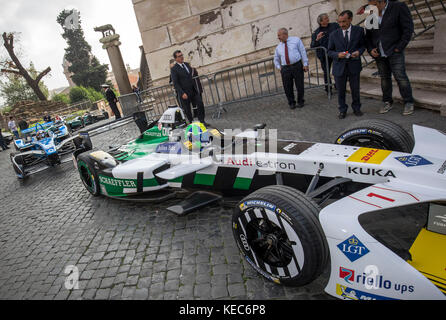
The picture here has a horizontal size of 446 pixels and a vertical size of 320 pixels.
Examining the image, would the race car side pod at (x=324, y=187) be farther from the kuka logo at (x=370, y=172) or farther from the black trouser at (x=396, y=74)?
the black trouser at (x=396, y=74)

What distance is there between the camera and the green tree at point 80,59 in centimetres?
4847

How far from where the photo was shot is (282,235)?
86.7 inches

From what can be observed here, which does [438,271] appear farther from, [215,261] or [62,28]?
[62,28]

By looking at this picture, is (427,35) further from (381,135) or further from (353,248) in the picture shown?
(353,248)

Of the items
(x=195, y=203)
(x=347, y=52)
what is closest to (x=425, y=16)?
(x=347, y=52)

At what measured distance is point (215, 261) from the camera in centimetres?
279

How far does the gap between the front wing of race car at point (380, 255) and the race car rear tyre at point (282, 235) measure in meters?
0.11

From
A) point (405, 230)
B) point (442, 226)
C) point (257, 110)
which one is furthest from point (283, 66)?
point (442, 226)

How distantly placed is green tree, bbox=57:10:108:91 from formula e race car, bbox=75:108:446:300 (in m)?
51.6

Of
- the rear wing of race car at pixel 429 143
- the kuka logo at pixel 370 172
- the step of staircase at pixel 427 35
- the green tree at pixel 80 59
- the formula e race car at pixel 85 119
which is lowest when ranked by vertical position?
the formula e race car at pixel 85 119

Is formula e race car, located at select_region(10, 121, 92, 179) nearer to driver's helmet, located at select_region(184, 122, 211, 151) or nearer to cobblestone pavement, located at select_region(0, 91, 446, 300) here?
cobblestone pavement, located at select_region(0, 91, 446, 300)

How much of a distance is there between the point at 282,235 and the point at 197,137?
5.82ft

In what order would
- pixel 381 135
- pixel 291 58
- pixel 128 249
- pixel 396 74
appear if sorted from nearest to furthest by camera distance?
pixel 381 135, pixel 128 249, pixel 396 74, pixel 291 58

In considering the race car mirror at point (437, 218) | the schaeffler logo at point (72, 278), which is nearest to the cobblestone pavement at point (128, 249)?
the schaeffler logo at point (72, 278)
